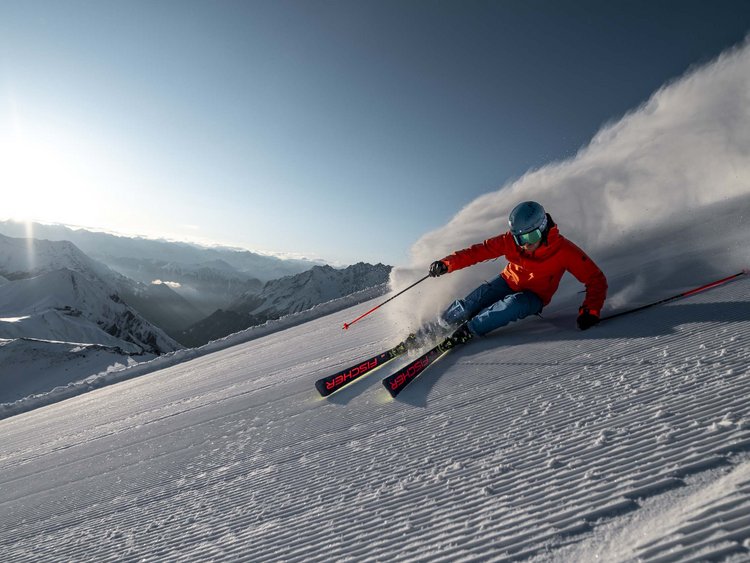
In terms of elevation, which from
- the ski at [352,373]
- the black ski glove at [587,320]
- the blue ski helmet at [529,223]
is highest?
the blue ski helmet at [529,223]

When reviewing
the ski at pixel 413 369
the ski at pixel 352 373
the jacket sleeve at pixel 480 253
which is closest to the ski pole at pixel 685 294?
the jacket sleeve at pixel 480 253

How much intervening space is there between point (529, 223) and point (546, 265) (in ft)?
2.10

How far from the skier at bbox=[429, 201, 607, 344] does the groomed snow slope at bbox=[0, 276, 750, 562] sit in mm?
288

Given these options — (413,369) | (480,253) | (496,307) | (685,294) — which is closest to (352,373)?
(413,369)

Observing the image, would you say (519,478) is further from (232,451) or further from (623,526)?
(232,451)

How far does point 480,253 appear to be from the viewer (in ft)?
18.0

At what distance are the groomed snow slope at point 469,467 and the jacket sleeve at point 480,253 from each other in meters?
1.03

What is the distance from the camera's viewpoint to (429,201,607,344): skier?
4.50m

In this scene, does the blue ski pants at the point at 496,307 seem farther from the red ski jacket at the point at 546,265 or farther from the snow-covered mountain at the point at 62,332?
the snow-covered mountain at the point at 62,332

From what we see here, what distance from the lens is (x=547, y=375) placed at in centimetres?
337

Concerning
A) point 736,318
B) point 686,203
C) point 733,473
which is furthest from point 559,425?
point 686,203

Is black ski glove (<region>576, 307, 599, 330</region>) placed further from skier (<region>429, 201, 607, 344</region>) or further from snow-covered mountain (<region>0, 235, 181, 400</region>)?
snow-covered mountain (<region>0, 235, 181, 400</region>)

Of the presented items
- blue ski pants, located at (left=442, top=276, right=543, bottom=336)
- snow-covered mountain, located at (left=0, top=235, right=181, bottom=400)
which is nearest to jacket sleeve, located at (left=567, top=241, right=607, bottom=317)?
blue ski pants, located at (left=442, top=276, right=543, bottom=336)

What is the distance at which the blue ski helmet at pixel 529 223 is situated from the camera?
4496 mm
